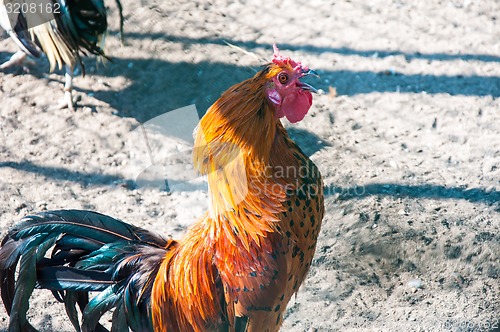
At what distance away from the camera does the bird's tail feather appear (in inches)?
136

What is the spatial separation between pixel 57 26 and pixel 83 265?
2756mm

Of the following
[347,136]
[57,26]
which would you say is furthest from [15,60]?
[347,136]

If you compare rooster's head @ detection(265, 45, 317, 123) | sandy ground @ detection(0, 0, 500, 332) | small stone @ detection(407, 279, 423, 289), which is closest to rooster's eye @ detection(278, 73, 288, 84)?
rooster's head @ detection(265, 45, 317, 123)

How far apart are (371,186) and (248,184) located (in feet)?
6.46

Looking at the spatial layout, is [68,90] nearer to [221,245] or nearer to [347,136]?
[347,136]

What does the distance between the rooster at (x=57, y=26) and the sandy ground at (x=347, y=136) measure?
0.54m

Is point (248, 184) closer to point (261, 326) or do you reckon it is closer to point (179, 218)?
point (261, 326)

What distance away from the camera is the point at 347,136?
219 inches

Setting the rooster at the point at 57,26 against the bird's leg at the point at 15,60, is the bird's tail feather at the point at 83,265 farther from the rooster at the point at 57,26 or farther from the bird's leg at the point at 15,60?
the bird's leg at the point at 15,60

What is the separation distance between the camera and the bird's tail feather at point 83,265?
3.44m

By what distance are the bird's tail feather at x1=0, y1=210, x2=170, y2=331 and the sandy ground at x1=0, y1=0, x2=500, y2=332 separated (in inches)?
42.3

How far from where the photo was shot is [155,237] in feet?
12.3

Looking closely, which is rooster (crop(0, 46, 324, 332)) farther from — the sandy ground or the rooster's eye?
the sandy ground

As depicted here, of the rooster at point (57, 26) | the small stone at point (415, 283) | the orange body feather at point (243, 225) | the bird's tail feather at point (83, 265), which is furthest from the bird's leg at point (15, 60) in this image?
the small stone at point (415, 283)
